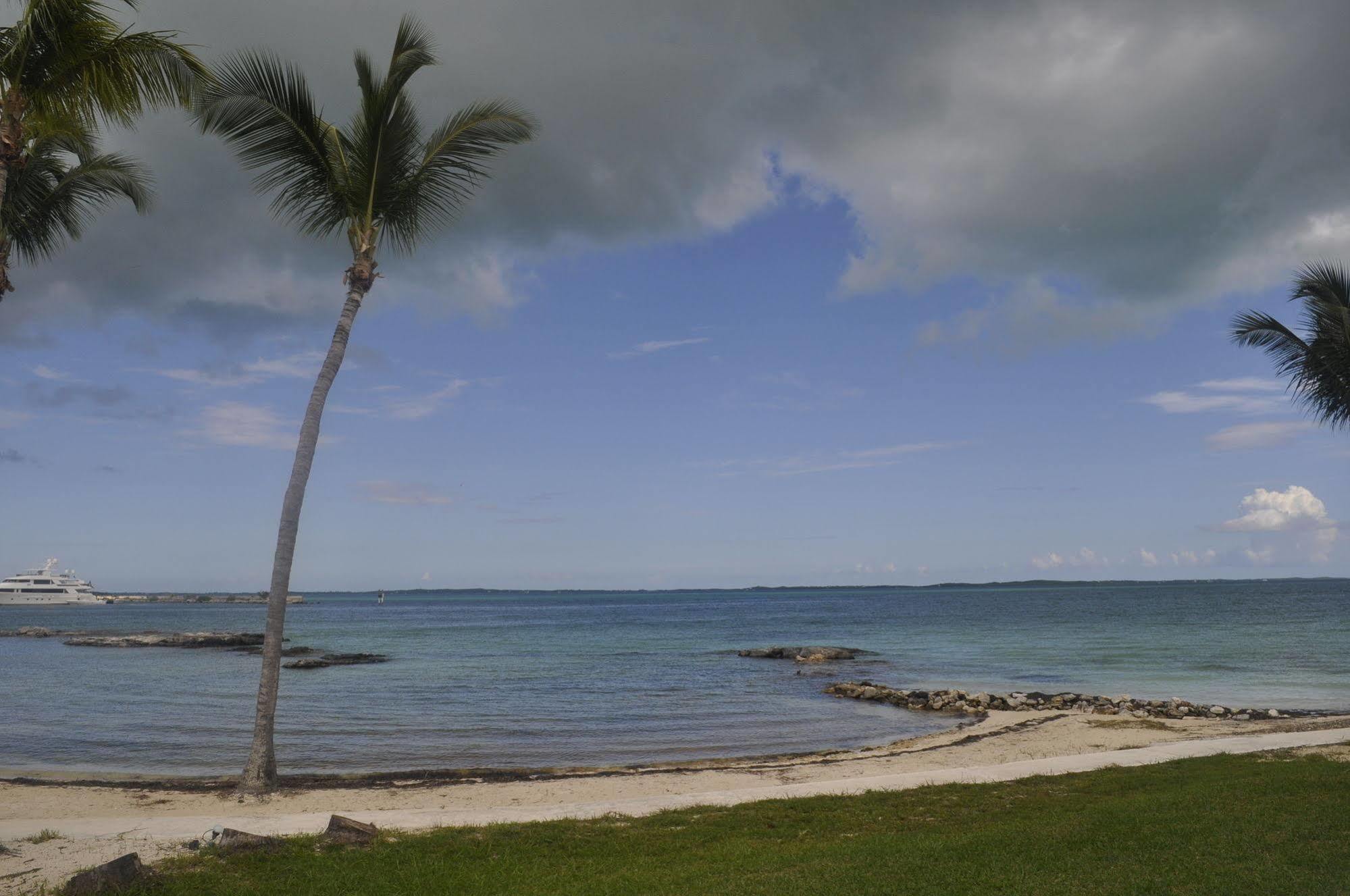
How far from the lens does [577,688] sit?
34281mm

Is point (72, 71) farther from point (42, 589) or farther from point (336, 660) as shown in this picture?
point (42, 589)

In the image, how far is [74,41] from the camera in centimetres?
809

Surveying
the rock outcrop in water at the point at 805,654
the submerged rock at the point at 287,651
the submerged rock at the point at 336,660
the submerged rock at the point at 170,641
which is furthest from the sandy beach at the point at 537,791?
the submerged rock at the point at 170,641

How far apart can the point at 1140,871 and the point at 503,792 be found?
34.1 feet

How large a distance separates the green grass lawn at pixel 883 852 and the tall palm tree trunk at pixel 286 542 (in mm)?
4362

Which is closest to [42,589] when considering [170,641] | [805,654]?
[170,641]

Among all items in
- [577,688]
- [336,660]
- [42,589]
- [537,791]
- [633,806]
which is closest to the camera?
[633,806]

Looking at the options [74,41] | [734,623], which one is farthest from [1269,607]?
[74,41]

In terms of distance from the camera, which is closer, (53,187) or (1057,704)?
(53,187)

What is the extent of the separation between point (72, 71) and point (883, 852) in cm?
1119

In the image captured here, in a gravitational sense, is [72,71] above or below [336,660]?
above

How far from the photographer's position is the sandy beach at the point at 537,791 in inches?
383

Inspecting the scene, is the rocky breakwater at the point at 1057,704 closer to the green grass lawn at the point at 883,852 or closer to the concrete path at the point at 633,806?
the concrete path at the point at 633,806

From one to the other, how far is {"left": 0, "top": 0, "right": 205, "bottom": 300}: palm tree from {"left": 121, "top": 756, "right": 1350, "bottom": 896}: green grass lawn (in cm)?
646
